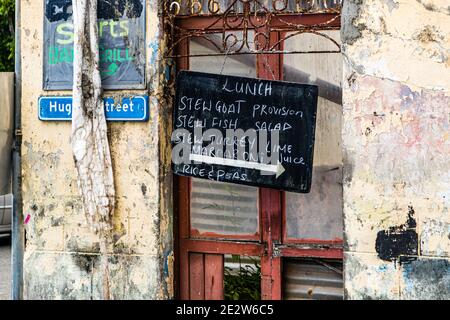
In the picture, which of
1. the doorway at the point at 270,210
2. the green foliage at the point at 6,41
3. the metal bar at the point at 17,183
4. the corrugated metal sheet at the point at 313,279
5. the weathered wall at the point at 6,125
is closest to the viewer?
the doorway at the point at 270,210

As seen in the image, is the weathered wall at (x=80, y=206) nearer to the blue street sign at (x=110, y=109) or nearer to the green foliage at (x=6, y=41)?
the blue street sign at (x=110, y=109)

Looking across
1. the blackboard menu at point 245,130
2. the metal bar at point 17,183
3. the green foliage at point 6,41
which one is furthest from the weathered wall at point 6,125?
the green foliage at point 6,41

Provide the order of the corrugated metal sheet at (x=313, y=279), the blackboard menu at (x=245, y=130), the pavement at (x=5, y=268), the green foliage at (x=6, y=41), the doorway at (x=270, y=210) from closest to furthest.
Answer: the blackboard menu at (x=245, y=130) → the doorway at (x=270, y=210) → the corrugated metal sheet at (x=313, y=279) → the pavement at (x=5, y=268) → the green foliage at (x=6, y=41)

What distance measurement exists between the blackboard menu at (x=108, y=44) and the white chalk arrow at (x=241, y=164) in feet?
2.51

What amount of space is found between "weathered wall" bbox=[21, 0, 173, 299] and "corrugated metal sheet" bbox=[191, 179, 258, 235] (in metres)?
0.28

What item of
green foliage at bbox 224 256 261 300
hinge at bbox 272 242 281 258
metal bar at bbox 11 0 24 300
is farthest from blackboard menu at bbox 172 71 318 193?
metal bar at bbox 11 0 24 300

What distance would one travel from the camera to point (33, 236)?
19.7 ft

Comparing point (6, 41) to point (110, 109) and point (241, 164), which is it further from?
point (241, 164)

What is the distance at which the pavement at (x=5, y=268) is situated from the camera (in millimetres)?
8570

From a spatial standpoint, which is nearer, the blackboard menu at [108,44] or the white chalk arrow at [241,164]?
the white chalk arrow at [241,164]

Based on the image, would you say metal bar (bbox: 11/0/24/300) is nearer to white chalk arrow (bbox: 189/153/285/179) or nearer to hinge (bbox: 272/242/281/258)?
white chalk arrow (bbox: 189/153/285/179)

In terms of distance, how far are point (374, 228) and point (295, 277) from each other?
0.96 meters
